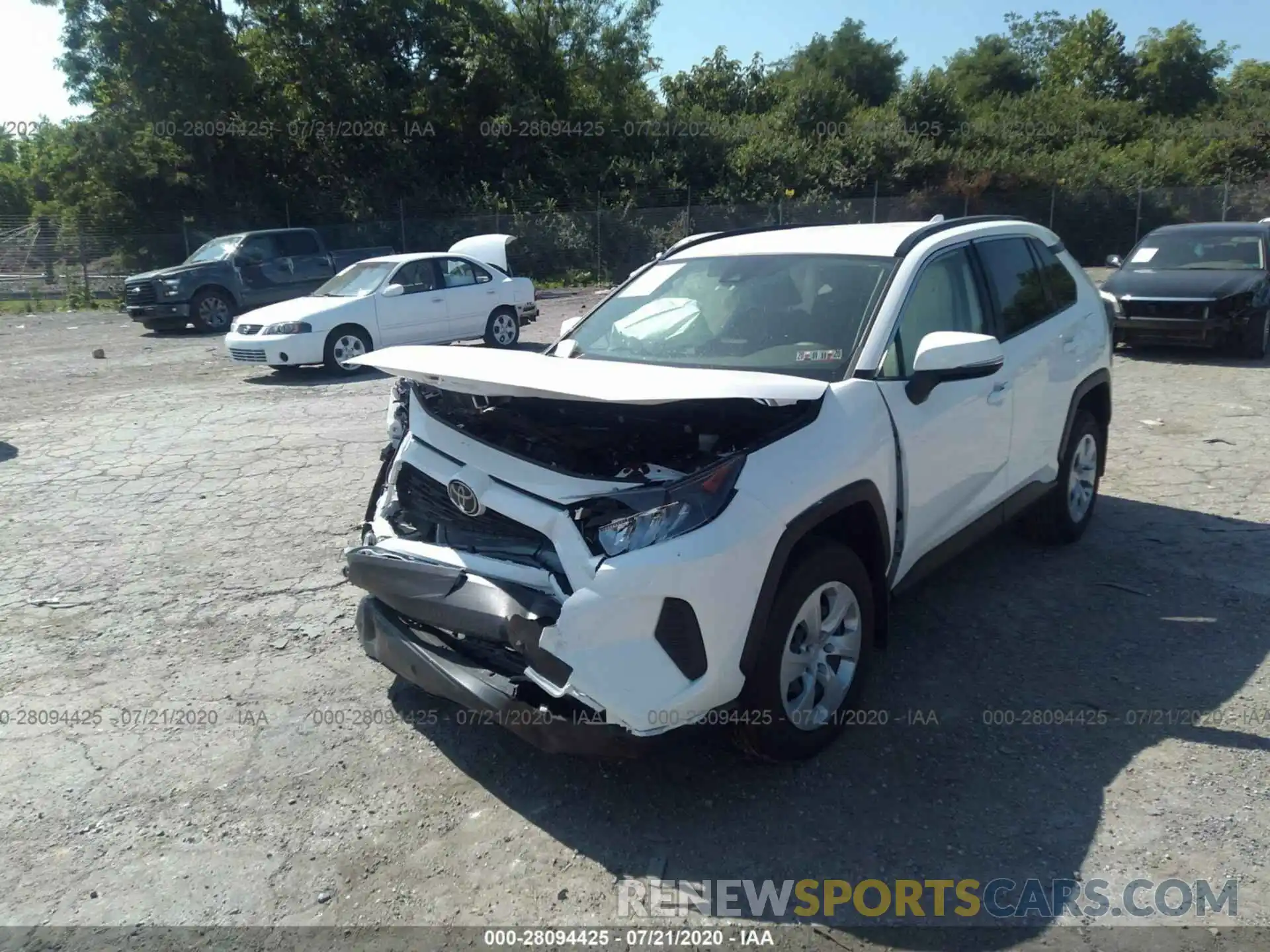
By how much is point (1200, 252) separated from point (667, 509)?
12.6 meters

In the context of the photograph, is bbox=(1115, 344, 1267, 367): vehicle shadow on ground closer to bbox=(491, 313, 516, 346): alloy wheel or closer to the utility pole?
bbox=(491, 313, 516, 346): alloy wheel

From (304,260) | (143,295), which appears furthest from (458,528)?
(143,295)

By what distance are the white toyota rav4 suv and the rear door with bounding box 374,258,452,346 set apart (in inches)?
343

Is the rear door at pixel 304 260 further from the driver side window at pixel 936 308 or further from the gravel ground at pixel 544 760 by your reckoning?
the driver side window at pixel 936 308

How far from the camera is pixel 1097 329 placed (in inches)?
228

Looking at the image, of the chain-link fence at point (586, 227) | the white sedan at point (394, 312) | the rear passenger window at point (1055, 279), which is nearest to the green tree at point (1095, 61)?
the chain-link fence at point (586, 227)

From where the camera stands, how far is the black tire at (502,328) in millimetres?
14617

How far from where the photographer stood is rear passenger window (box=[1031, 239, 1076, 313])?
18.1ft

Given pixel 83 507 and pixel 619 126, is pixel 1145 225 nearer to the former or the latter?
pixel 619 126

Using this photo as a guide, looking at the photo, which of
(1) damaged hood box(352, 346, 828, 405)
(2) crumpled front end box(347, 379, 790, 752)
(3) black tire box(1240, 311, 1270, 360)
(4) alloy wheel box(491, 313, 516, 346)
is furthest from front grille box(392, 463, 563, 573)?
(3) black tire box(1240, 311, 1270, 360)

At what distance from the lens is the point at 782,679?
3.39m

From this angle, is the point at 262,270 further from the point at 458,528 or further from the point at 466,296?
the point at 458,528

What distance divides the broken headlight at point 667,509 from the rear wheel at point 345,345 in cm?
992

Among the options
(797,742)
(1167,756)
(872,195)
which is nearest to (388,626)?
(797,742)
